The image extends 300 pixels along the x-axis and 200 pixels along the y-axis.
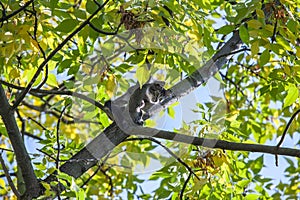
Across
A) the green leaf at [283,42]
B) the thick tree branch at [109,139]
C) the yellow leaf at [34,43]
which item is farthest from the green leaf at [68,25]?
the green leaf at [283,42]

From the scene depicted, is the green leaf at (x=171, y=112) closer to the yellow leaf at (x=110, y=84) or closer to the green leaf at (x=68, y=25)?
the yellow leaf at (x=110, y=84)

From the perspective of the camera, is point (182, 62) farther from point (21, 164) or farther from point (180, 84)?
point (21, 164)

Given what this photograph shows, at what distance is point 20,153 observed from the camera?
87.5 inches

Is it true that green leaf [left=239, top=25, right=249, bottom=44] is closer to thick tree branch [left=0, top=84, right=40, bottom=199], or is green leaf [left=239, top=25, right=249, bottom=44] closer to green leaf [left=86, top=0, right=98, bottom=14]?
green leaf [left=86, top=0, right=98, bottom=14]

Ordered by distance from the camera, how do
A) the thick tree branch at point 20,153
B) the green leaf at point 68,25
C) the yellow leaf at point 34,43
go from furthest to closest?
the yellow leaf at point 34,43, the green leaf at point 68,25, the thick tree branch at point 20,153

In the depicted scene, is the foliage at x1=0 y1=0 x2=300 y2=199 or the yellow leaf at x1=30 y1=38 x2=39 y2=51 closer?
the foliage at x1=0 y1=0 x2=300 y2=199

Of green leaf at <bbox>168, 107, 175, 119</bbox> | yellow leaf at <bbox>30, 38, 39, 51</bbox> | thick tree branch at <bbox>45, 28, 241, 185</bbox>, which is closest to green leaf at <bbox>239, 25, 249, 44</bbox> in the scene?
thick tree branch at <bbox>45, 28, 241, 185</bbox>

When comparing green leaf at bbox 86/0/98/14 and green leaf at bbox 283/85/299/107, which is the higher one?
green leaf at bbox 86/0/98/14

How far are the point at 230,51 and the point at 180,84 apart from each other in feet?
1.13

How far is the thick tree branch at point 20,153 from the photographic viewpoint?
2.19m

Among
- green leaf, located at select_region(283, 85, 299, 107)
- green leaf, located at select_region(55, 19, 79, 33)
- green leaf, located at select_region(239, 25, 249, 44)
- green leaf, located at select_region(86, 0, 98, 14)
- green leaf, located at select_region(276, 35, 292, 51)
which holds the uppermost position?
green leaf, located at select_region(86, 0, 98, 14)

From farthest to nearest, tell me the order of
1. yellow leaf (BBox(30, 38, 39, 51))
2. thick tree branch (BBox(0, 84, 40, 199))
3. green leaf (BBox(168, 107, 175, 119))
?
1. green leaf (BBox(168, 107, 175, 119))
2. yellow leaf (BBox(30, 38, 39, 51))
3. thick tree branch (BBox(0, 84, 40, 199))

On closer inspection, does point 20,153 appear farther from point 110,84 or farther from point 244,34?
point 244,34

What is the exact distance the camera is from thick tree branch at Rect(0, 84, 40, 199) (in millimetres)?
2193
